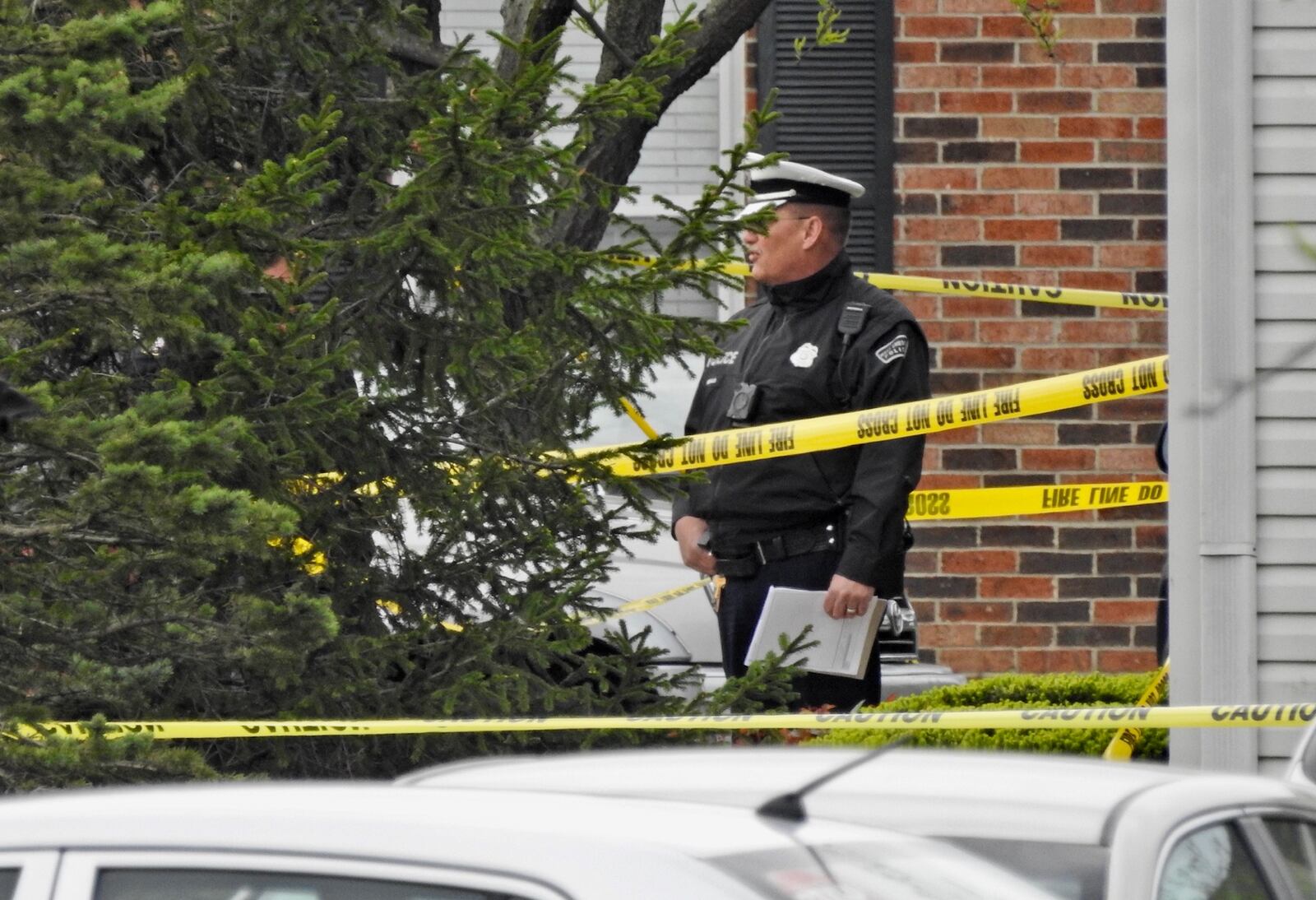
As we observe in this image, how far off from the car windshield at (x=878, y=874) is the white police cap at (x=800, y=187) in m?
4.12

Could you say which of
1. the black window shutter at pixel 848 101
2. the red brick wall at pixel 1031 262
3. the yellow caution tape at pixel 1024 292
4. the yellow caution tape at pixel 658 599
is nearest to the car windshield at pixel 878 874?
the yellow caution tape at pixel 658 599

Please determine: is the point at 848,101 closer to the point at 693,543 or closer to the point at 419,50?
the point at 693,543

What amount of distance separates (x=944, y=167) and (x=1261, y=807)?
716cm

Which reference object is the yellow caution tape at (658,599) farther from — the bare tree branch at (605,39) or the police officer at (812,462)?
the bare tree branch at (605,39)

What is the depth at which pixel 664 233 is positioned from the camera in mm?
9734

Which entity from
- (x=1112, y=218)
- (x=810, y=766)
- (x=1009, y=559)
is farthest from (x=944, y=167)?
(x=810, y=766)

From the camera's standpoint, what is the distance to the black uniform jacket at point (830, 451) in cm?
561

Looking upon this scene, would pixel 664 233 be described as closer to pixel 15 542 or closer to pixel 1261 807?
pixel 15 542

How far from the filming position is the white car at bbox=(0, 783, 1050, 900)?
73.2 inches

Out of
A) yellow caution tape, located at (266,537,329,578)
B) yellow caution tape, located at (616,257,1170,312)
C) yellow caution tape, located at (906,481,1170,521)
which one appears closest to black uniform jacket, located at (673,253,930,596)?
yellow caution tape, located at (266,537,329,578)

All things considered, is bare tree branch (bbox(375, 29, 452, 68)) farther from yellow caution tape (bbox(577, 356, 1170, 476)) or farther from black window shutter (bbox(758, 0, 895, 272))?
black window shutter (bbox(758, 0, 895, 272))

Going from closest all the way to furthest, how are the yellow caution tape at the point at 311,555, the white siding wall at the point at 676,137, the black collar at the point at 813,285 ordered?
the yellow caution tape at the point at 311,555 → the black collar at the point at 813,285 → the white siding wall at the point at 676,137

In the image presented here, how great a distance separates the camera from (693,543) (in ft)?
19.7

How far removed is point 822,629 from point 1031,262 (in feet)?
13.6
